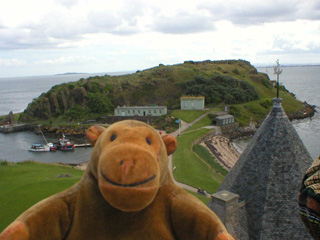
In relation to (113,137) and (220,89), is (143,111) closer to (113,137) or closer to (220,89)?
(220,89)

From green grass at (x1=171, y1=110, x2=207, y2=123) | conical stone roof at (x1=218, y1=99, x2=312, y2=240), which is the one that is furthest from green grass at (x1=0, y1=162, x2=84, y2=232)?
green grass at (x1=171, y1=110, x2=207, y2=123)

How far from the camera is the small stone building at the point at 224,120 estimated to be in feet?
162

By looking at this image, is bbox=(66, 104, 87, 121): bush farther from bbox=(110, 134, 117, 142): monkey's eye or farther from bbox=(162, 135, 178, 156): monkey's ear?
bbox=(110, 134, 117, 142): monkey's eye

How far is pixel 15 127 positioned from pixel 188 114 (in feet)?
123

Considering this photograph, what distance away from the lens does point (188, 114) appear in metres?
54.8

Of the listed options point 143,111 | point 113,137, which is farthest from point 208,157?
point 113,137

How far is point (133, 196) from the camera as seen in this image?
11.1ft

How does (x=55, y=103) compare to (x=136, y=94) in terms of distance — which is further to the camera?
(x=136, y=94)

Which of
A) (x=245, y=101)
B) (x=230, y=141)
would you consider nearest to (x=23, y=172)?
(x=230, y=141)

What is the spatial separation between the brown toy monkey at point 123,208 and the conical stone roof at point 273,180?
546 centimetres

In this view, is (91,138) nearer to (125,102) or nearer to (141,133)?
(141,133)

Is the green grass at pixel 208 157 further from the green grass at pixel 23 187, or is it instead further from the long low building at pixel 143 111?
the long low building at pixel 143 111

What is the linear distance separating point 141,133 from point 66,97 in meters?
67.1

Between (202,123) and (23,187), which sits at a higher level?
(23,187)
